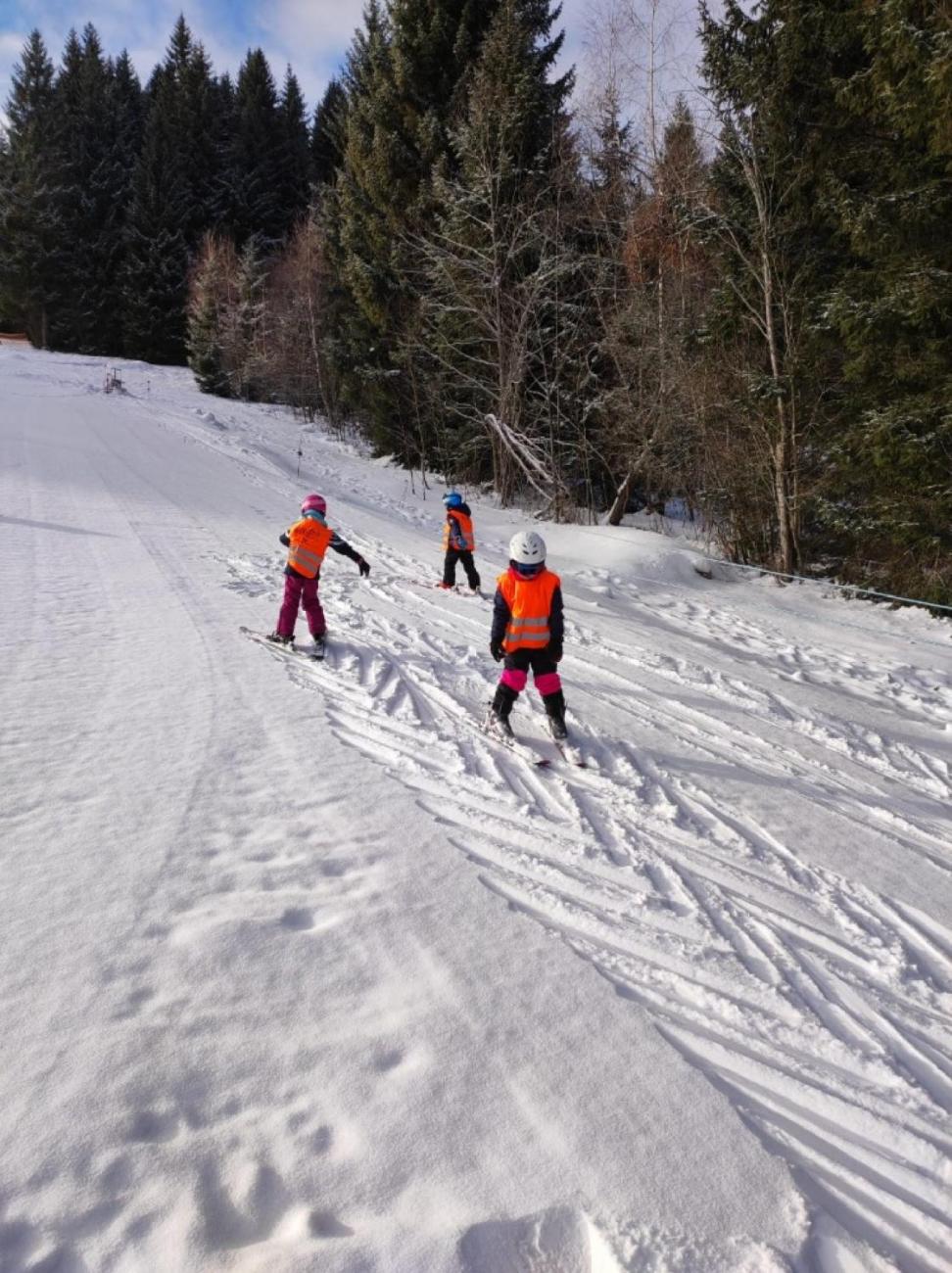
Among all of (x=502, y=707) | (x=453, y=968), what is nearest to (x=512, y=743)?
(x=502, y=707)

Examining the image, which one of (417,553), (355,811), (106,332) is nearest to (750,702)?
(355,811)

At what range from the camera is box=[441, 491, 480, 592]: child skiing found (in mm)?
9742

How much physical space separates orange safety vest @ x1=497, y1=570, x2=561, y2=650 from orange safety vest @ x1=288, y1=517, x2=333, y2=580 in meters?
2.62

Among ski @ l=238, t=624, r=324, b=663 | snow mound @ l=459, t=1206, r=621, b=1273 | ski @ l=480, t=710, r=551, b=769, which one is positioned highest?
ski @ l=480, t=710, r=551, b=769

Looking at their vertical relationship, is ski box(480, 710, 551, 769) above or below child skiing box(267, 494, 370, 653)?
below

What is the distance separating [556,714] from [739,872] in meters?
1.86

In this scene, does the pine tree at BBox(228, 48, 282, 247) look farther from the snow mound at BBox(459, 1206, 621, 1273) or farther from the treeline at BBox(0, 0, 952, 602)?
the snow mound at BBox(459, 1206, 621, 1273)

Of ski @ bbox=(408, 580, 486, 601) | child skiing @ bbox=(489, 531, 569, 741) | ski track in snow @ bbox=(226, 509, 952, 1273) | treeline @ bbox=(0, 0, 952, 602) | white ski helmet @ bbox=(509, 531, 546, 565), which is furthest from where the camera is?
ski @ bbox=(408, 580, 486, 601)

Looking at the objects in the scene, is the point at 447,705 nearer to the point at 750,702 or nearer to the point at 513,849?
the point at 513,849

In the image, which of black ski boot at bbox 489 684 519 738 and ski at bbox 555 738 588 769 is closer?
ski at bbox 555 738 588 769

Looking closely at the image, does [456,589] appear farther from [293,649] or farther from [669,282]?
[669,282]

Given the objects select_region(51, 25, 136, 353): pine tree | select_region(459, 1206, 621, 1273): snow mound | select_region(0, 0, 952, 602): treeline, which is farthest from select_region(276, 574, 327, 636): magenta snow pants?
select_region(51, 25, 136, 353): pine tree

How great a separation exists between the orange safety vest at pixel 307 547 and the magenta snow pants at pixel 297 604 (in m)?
0.10

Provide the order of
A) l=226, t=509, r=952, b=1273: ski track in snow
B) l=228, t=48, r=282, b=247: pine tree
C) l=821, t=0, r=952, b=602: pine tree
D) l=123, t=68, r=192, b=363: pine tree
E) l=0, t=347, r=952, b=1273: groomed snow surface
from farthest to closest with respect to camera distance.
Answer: l=228, t=48, r=282, b=247: pine tree, l=123, t=68, r=192, b=363: pine tree, l=821, t=0, r=952, b=602: pine tree, l=226, t=509, r=952, b=1273: ski track in snow, l=0, t=347, r=952, b=1273: groomed snow surface
